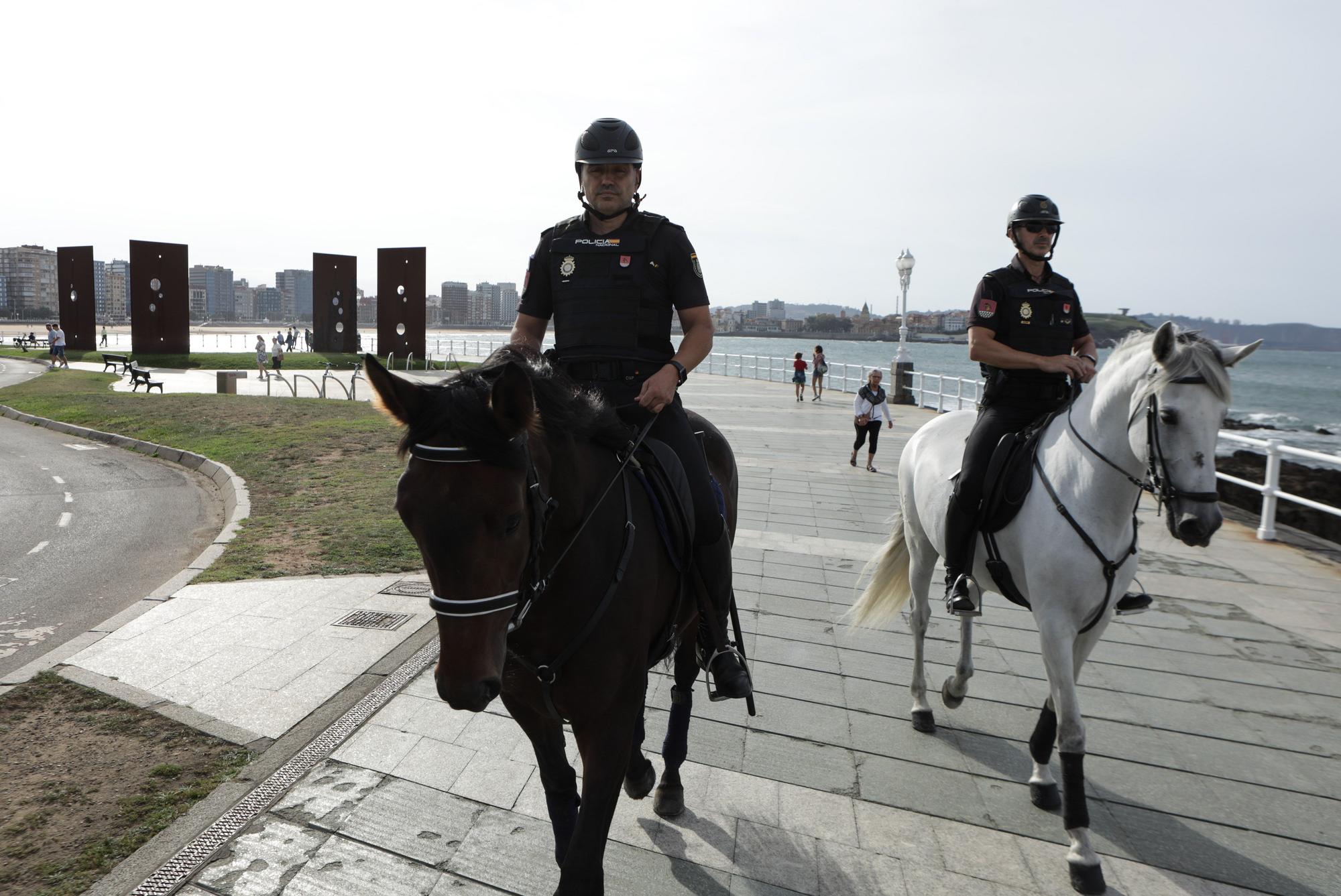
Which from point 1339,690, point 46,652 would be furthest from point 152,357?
point 1339,690

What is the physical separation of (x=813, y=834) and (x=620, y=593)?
1756 millimetres

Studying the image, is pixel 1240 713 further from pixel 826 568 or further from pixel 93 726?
pixel 93 726

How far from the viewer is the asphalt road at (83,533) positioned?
22.5 feet

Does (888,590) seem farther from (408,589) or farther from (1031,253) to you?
(408,589)

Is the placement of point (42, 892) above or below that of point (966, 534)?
below

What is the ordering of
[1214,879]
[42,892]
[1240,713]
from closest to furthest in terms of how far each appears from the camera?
[42,892]
[1214,879]
[1240,713]

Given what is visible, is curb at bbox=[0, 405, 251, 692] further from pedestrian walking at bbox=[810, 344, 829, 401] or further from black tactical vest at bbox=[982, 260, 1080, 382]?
pedestrian walking at bbox=[810, 344, 829, 401]

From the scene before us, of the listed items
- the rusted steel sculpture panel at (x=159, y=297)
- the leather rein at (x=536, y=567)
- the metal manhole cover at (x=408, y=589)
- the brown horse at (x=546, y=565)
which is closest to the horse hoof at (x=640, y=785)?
the brown horse at (x=546, y=565)

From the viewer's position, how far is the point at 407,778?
4043mm

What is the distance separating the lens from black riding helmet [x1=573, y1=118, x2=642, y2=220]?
3264mm

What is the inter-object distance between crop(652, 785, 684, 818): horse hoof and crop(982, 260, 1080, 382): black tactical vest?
9.48ft

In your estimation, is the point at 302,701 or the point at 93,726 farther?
the point at 302,701

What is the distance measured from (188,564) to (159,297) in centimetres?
3386

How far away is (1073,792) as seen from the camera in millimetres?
3490
